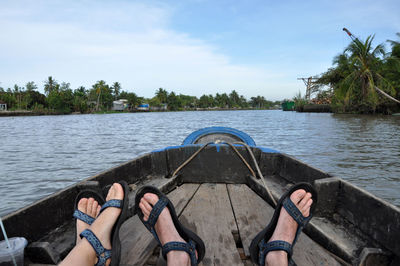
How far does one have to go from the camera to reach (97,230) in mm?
1387

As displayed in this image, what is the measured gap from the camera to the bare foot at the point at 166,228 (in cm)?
137

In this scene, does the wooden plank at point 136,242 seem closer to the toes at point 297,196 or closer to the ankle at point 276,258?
the ankle at point 276,258

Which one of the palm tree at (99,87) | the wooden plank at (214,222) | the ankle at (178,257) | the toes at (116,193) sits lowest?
the wooden plank at (214,222)

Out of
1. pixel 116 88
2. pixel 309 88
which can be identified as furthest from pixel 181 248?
pixel 116 88

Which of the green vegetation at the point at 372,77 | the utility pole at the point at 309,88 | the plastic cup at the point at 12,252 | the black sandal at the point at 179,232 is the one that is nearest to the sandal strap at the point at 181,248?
the black sandal at the point at 179,232

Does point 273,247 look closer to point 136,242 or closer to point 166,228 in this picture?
point 166,228

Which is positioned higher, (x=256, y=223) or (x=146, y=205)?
(x=146, y=205)

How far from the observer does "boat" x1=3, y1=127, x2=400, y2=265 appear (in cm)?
154

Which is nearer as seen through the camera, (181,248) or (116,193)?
(181,248)

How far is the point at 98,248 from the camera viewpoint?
51.9 inches

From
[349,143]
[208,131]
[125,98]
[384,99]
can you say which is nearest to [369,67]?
[384,99]

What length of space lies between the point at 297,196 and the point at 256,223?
22.5 inches

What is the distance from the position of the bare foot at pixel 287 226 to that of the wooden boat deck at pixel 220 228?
8.7 inches

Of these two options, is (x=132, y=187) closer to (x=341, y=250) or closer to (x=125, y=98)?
(x=341, y=250)
